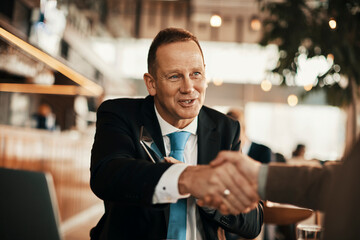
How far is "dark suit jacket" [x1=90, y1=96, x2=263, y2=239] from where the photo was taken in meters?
1.24

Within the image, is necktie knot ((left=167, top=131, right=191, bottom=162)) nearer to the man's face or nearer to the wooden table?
the man's face

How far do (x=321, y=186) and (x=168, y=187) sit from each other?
0.44m

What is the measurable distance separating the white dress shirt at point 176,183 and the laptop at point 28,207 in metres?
0.31

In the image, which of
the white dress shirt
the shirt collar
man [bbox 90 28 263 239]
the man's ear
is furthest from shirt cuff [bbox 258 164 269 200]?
the man's ear

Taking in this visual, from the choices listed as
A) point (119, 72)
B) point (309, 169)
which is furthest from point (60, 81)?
point (309, 169)

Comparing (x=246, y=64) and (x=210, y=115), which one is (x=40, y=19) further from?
(x=246, y=64)

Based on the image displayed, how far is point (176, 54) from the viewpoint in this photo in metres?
1.52

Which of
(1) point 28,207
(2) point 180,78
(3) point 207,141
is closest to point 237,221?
(3) point 207,141

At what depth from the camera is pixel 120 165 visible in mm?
1282

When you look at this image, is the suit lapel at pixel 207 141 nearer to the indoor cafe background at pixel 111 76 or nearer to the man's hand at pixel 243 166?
the man's hand at pixel 243 166

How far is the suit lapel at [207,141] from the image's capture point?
1.59 meters

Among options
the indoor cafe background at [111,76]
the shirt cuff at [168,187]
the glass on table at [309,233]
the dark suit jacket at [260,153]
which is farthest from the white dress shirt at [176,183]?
the indoor cafe background at [111,76]

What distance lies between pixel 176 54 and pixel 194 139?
0.37 meters

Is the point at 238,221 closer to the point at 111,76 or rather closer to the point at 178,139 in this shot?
the point at 178,139
